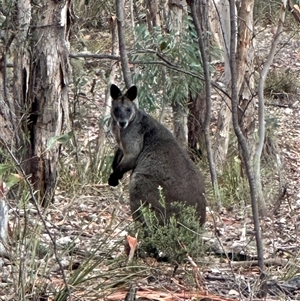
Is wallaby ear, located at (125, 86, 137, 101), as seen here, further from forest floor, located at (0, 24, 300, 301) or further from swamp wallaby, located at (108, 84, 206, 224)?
forest floor, located at (0, 24, 300, 301)

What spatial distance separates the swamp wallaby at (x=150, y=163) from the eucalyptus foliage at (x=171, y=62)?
143cm

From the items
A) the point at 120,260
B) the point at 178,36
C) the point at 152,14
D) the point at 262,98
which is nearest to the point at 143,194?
the point at 262,98

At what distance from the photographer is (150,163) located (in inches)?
282

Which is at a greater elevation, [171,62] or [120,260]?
[171,62]

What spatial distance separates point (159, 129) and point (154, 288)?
2463 millimetres

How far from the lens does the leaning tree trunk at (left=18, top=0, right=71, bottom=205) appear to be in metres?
7.83

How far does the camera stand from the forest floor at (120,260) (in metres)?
4.91

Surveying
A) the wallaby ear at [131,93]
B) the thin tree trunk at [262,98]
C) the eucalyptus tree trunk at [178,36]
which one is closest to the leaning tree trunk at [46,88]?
the wallaby ear at [131,93]

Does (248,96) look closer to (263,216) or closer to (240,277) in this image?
(263,216)

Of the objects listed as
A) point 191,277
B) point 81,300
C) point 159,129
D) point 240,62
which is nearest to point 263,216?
point 159,129

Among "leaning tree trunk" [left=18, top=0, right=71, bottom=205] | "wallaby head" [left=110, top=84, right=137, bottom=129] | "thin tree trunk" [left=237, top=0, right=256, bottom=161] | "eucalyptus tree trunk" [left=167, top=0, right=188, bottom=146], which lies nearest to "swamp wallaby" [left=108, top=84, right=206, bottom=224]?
"wallaby head" [left=110, top=84, right=137, bottom=129]

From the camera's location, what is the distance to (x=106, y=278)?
5.09 meters

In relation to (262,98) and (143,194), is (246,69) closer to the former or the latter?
(262,98)

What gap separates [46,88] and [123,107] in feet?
2.75
